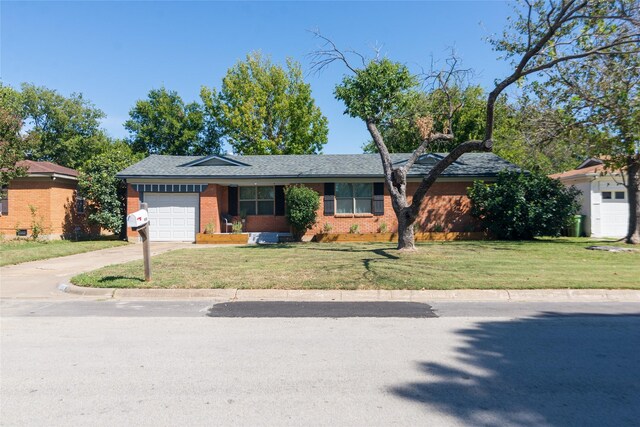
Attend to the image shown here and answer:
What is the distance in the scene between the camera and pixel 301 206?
19109 mm

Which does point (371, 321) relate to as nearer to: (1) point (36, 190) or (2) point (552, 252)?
(2) point (552, 252)

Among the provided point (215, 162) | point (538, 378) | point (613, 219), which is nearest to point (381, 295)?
point (538, 378)

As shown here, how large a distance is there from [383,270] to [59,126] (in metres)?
42.9

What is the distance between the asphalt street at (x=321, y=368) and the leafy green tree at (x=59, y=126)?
39.3m

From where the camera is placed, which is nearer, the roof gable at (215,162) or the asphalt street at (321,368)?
the asphalt street at (321,368)

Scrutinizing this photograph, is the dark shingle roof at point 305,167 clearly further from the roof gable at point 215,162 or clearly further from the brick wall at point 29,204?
the brick wall at point 29,204

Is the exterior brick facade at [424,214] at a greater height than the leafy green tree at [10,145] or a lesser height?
lesser

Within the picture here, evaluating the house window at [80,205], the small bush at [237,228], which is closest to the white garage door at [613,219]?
the small bush at [237,228]

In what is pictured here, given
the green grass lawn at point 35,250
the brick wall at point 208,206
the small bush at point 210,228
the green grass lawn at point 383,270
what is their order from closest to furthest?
1. the green grass lawn at point 383,270
2. the green grass lawn at point 35,250
3. the small bush at point 210,228
4. the brick wall at point 208,206

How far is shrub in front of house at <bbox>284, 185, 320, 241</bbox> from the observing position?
19.1 metres

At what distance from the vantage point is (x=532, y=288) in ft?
28.9

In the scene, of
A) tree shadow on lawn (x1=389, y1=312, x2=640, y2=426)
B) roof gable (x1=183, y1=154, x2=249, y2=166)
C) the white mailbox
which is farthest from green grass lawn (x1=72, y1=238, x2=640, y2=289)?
roof gable (x1=183, y1=154, x2=249, y2=166)

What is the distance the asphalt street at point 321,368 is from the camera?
3666 mm

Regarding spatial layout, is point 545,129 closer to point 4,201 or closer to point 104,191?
point 104,191
